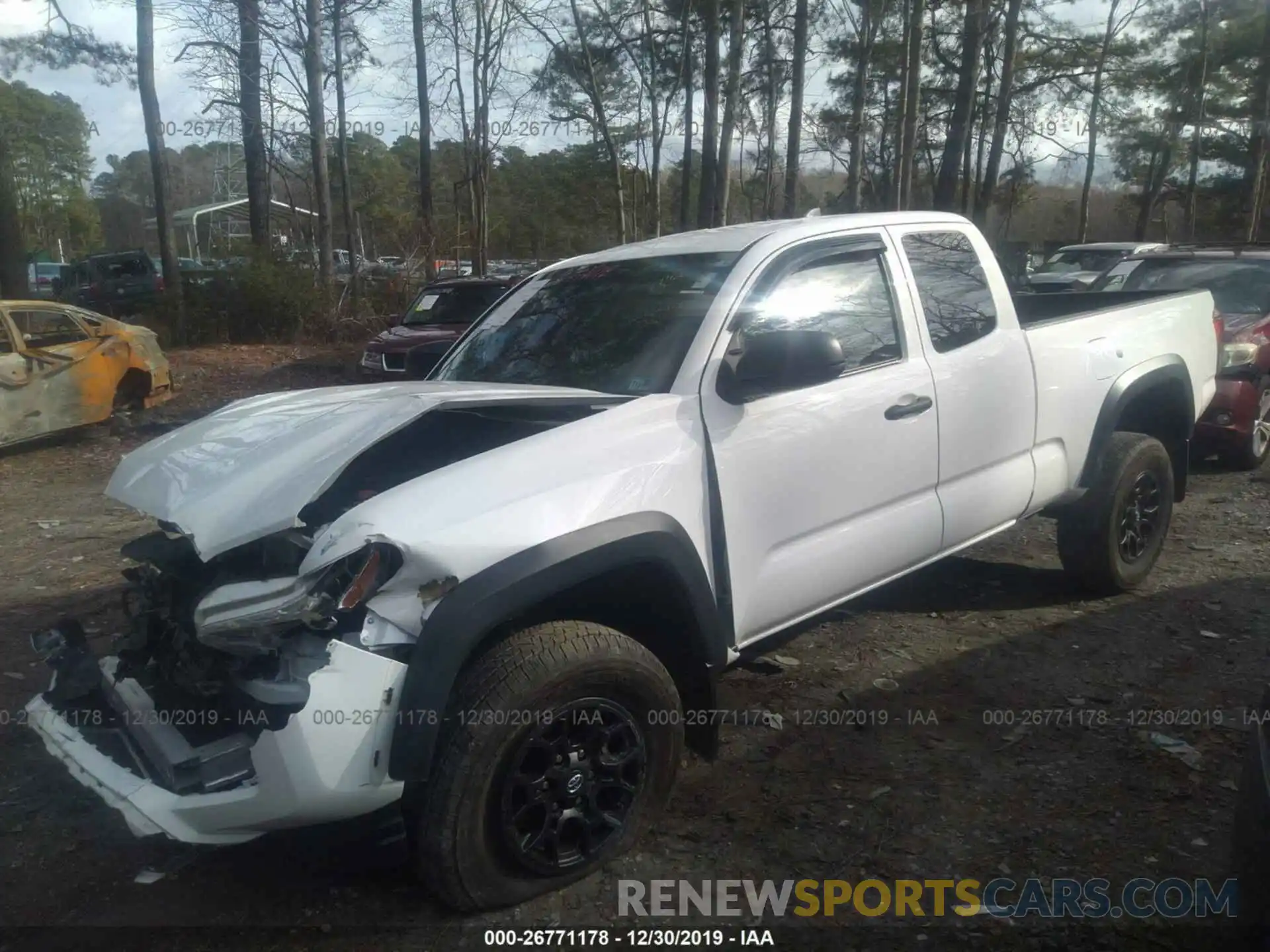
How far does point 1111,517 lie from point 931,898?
8.71 ft

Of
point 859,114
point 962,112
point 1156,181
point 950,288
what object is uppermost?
point 859,114

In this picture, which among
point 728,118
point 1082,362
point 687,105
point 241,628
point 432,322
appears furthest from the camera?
point 687,105

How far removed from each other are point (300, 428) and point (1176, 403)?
15.0 ft

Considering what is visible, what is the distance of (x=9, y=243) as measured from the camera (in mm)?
17531

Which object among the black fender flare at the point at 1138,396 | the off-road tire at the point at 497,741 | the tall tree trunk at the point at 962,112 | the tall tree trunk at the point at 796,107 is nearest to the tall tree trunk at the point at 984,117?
the tall tree trunk at the point at 796,107

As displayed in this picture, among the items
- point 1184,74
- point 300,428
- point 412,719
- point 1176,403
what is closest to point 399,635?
point 412,719

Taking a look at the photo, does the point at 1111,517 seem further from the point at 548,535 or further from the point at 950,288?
the point at 548,535

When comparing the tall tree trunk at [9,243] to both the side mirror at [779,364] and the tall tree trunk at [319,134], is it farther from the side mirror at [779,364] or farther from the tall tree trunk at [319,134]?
the side mirror at [779,364]

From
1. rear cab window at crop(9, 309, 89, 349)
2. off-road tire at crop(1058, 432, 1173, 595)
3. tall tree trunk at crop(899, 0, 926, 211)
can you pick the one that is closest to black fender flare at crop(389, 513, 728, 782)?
off-road tire at crop(1058, 432, 1173, 595)

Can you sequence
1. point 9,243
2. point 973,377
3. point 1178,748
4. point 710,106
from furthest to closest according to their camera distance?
point 710,106 < point 9,243 < point 973,377 < point 1178,748

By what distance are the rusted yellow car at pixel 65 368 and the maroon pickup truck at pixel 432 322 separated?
2595 mm

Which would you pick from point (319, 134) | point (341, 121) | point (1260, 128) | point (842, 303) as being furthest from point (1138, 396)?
point (1260, 128)

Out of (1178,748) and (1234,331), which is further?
(1234,331)

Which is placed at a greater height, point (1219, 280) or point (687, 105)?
point (687, 105)
